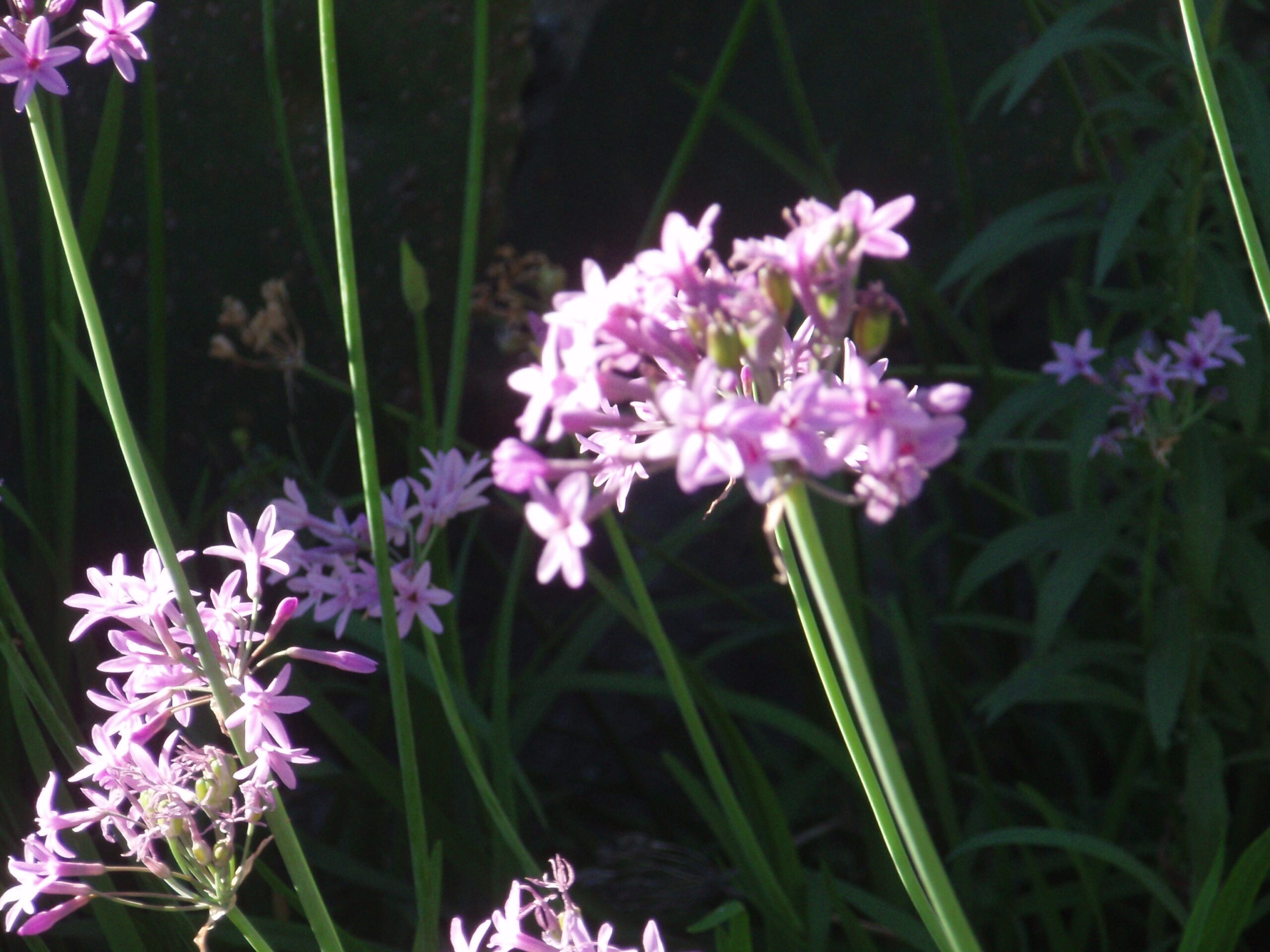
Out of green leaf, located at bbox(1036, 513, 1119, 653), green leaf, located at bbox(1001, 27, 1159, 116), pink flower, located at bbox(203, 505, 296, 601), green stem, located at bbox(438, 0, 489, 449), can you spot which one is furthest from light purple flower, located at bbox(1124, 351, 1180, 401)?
pink flower, located at bbox(203, 505, 296, 601)

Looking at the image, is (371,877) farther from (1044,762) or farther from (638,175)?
(638,175)

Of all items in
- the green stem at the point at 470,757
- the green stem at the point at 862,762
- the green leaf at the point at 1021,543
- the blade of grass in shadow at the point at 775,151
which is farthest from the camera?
A: the blade of grass in shadow at the point at 775,151

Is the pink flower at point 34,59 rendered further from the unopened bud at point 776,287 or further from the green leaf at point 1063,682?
the green leaf at point 1063,682

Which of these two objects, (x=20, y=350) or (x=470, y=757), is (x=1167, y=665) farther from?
(x=20, y=350)

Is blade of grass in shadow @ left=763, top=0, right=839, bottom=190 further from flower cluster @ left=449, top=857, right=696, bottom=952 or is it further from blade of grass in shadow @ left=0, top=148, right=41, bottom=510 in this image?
flower cluster @ left=449, top=857, right=696, bottom=952

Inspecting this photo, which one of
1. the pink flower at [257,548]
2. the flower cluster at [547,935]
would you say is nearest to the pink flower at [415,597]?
the pink flower at [257,548]

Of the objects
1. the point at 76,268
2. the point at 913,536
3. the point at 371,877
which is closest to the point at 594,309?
the point at 76,268
